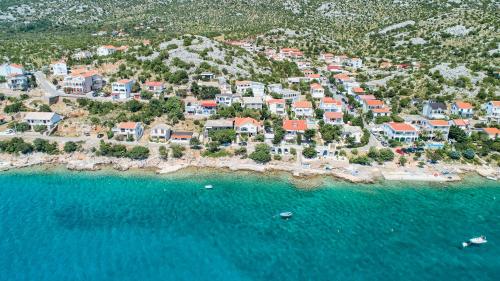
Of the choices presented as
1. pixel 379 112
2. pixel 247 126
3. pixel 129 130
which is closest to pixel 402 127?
pixel 379 112

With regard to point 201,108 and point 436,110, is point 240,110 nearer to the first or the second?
point 201,108

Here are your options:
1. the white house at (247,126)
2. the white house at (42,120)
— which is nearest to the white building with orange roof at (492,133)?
the white house at (247,126)

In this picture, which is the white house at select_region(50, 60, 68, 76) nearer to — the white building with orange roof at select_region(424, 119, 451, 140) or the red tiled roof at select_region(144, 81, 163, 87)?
the red tiled roof at select_region(144, 81, 163, 87)

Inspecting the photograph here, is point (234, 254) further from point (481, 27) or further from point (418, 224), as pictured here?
point (481, 27)

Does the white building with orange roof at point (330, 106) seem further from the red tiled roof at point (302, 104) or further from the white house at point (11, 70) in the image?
the white house at point (11, 70)

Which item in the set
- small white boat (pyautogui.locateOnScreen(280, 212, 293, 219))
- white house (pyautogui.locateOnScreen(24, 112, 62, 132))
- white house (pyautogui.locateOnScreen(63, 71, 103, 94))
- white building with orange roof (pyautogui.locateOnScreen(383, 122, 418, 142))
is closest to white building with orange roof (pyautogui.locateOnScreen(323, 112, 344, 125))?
white building with orange roof (pyautogui.locateOnScreen(383, 122, 418, 142))

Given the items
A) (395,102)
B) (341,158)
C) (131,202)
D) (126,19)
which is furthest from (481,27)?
(126,19)
